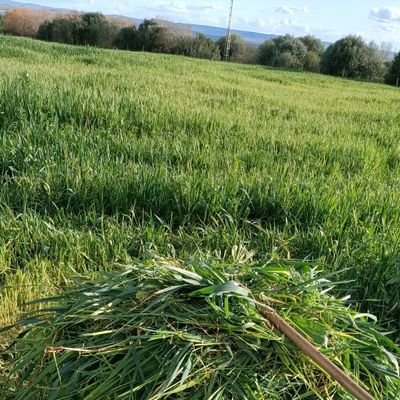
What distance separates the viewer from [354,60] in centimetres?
4047

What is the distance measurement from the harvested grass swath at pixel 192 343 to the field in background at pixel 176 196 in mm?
322

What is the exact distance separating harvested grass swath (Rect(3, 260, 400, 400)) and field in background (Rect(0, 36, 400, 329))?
0.32 m

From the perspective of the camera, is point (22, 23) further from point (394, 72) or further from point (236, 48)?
point (394, 72)

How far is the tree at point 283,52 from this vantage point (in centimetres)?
4619

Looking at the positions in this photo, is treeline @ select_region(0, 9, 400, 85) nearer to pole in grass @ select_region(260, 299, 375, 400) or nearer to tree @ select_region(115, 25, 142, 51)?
tree @ select_region(115, 25, 142, 51)

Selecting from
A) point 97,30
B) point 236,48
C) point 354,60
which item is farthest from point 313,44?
point 97,30

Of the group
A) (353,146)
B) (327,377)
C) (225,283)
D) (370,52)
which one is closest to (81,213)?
(225,283)

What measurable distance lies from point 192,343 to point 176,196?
1.87m

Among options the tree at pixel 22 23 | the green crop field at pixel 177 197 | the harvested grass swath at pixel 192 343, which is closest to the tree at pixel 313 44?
the tree at pixel 22 23

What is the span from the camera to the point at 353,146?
16.3 ft

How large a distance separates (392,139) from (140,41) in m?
41.9

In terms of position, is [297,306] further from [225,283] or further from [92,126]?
[92,126]

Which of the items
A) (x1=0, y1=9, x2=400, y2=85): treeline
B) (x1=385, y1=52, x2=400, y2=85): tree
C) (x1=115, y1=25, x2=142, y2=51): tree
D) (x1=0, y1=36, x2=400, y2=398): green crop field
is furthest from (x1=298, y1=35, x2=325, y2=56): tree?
(x1=0, y1=36, x2=400, y2=398): green crop field

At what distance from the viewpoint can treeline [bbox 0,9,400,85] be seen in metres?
41.1
